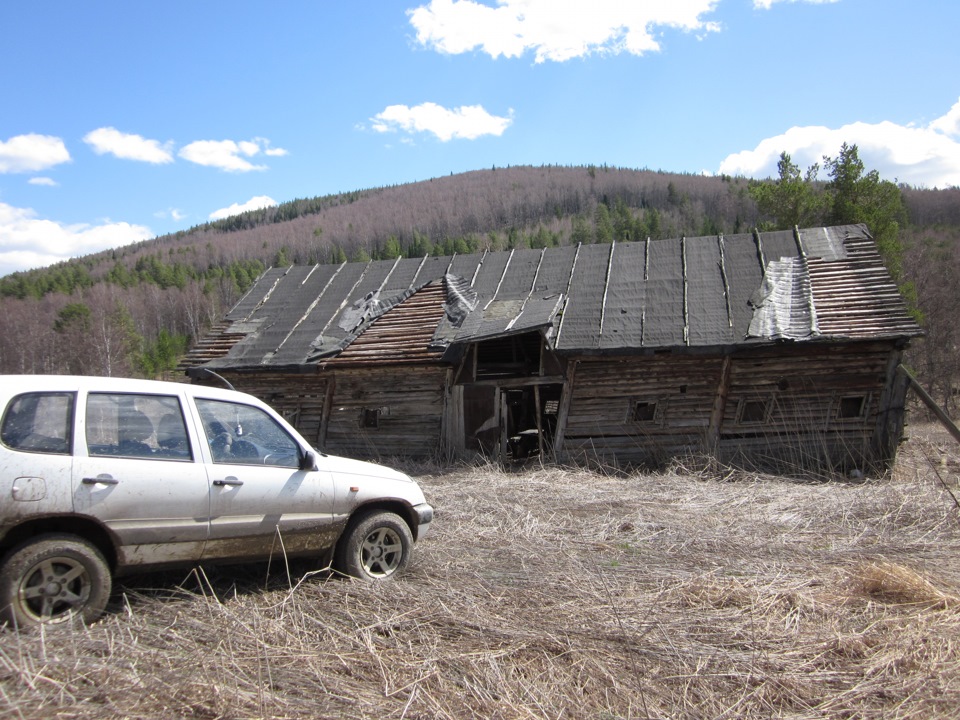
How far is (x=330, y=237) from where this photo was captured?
111500 millimetres

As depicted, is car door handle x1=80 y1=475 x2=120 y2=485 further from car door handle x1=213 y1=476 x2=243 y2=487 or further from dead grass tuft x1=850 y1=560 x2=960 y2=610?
dead grass tuft x1=850 y1=560 x2=960 y2=610

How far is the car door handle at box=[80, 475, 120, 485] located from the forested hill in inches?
1870

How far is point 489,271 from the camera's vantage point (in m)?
17.3

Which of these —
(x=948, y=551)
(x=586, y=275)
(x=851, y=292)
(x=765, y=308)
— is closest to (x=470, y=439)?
(x=586, y=275)

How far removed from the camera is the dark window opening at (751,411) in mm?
13150

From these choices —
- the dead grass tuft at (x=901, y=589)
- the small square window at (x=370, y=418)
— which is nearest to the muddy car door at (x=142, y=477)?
the dead grass tuft at (x=901, y=589)

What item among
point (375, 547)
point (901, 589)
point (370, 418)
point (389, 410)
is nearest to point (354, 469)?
point (375, 547)

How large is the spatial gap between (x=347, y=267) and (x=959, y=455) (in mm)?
15222

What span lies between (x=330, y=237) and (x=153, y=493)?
111 m

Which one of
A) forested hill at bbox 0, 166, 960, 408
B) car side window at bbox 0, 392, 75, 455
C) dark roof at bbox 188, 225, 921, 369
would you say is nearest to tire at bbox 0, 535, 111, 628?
car side window at bbox 0, 392, 75, 455

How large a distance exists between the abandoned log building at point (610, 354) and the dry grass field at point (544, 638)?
222 inches

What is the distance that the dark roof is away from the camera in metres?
13.3

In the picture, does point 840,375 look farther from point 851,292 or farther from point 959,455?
point 959,455

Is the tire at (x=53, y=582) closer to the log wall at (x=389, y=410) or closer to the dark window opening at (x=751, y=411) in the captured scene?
the log wall at (x=389, y=410)
